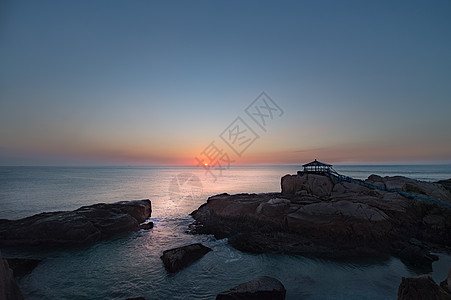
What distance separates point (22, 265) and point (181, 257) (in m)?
11.4

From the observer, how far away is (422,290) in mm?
6492

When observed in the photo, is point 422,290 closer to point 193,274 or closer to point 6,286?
point 193,274

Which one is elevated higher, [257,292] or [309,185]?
[309,185]

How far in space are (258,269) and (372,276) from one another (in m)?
7.60

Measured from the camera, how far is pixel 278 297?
10.6m

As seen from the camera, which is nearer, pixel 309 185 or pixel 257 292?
pixel 257 292

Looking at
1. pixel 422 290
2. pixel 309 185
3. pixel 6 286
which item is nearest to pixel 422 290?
pixel 422 290

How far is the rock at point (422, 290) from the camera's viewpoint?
20.8 ft

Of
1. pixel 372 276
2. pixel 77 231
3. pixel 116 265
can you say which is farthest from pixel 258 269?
pixel 77 231

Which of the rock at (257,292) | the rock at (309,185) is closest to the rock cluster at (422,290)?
the rock at (257,292)

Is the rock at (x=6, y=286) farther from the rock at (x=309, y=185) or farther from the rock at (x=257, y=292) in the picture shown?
the rock at (x=309, y=185)

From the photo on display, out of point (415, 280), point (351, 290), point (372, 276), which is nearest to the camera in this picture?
point (415, 280)

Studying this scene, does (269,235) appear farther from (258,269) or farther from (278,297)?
(278,297)

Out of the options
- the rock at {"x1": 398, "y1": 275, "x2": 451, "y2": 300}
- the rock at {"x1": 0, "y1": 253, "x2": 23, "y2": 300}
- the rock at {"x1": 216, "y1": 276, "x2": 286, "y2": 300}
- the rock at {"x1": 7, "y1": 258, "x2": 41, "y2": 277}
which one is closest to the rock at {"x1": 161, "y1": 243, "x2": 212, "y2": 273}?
the rock at {"x1": 216, "y1": 276, "x2": 286, "y2": 300}
